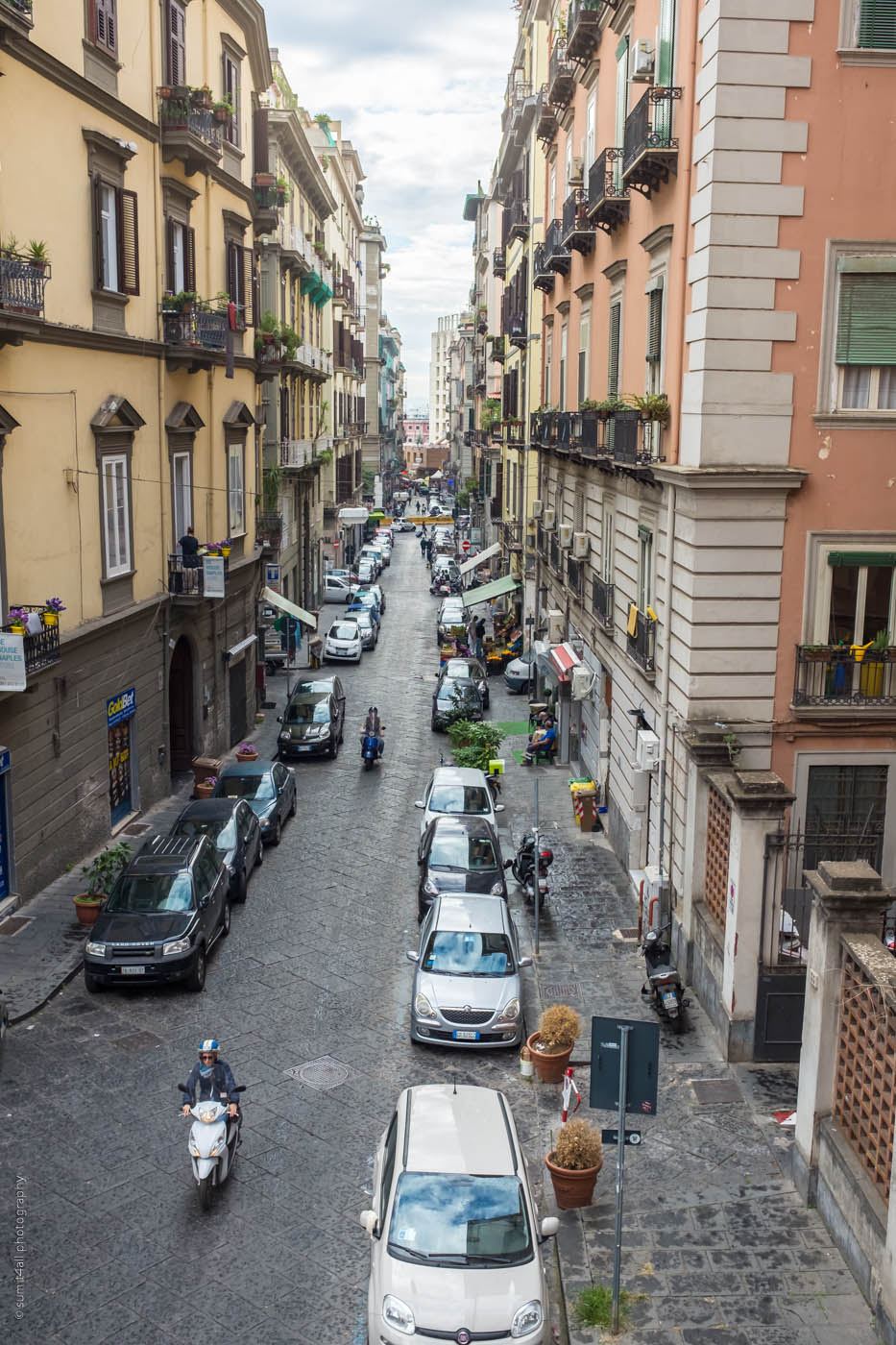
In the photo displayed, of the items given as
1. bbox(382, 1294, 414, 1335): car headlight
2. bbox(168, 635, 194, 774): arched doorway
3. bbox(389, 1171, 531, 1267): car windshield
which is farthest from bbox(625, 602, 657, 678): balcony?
bbox(168, 635, 194, 774): arched doorway

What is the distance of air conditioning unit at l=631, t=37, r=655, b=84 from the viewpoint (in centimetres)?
1828

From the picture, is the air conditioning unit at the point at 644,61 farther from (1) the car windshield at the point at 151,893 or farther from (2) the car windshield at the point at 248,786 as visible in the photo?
(2) the car windshield at the point at 248,786

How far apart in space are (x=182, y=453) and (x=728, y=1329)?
Result: 21.7m

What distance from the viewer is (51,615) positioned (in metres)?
18.6

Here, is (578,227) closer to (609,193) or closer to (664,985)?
(609,193)

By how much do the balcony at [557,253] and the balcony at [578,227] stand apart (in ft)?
2.30

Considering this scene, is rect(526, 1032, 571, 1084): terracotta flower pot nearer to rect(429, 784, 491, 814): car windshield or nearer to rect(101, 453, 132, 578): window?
rect(429, 784, 491, 814): car windshield

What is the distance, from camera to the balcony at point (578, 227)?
24297 mm

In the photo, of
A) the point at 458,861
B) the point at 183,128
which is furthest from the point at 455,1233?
the point at 183,128

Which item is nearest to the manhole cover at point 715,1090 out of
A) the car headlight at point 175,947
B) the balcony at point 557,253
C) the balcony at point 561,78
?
the car headlight at point 175,947

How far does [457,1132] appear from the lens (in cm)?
1049

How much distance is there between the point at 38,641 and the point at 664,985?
33.7ft

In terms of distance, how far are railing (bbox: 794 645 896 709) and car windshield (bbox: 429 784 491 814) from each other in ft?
27.1

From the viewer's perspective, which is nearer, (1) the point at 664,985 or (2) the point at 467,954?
(1) the point at 664,985
